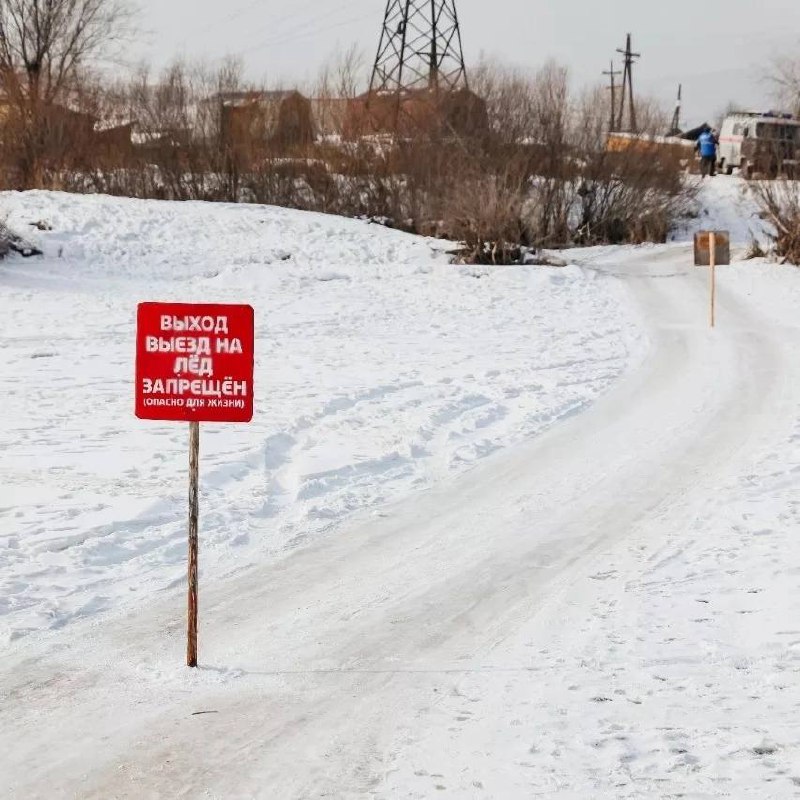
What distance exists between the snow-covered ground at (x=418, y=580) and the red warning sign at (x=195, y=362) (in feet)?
4.01

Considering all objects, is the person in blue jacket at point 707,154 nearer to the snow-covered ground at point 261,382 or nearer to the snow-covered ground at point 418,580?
the snow-covered ground at point 261,382

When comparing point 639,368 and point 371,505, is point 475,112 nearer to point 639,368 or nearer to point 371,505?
point 639,368

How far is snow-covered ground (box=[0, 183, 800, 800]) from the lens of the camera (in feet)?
15.1

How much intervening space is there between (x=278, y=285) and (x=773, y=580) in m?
20.3

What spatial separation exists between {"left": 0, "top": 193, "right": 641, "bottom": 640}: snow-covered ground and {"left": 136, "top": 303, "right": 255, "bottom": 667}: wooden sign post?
1.47 meters

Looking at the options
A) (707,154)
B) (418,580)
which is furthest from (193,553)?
(707,154)

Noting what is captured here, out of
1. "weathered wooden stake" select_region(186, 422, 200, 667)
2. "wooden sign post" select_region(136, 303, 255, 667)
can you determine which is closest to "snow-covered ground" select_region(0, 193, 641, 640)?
"weathered wooden stake" select_region(186, 422, 200, 667)

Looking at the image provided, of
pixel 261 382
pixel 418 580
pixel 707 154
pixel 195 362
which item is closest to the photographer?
pixel 195 362

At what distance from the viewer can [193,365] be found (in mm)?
5602

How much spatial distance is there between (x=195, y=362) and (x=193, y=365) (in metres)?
0.02

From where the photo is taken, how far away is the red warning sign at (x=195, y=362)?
5574mm

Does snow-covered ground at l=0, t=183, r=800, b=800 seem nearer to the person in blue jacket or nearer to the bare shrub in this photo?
the bare shrub

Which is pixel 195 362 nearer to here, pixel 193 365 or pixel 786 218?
pixel 193 365

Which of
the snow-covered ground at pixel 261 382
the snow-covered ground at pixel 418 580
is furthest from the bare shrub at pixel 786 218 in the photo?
the snow-covered ground at pixel 418 580
